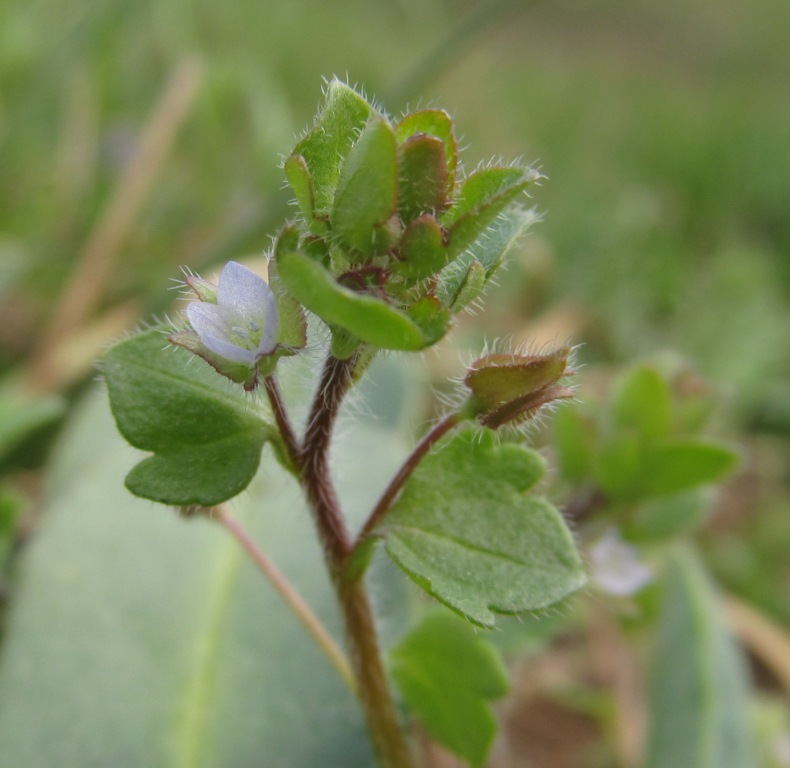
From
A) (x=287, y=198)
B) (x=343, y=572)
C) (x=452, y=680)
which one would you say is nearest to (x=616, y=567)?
(x=452, y=680)

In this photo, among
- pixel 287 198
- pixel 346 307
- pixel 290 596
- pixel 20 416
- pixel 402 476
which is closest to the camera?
pixel 346 307

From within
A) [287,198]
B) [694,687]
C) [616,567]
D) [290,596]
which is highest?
[287,198]

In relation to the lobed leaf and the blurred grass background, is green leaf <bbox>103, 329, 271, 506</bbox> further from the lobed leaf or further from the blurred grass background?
the blurred grass background

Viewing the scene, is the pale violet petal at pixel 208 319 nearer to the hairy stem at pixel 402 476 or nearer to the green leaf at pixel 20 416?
the hairy stem at pixel 402 476

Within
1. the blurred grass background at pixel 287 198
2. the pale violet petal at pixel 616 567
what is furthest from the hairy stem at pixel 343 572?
the blurred grass background at pixel 287 198

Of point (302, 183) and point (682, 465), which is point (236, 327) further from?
point (682, 465)

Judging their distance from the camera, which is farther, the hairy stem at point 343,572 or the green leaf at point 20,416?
the green leaf at point 20,416
